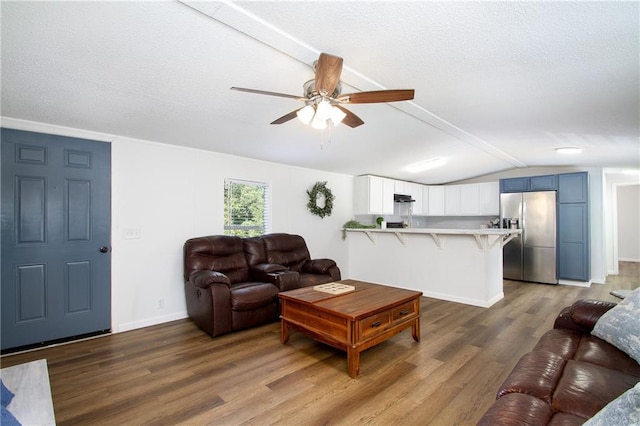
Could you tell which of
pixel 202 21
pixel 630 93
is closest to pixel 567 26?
pixel 630 93

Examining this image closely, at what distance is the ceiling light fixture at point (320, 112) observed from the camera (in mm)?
2186

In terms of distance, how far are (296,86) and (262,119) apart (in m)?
0.82

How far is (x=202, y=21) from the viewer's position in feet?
6.37

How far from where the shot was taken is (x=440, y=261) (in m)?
4.93

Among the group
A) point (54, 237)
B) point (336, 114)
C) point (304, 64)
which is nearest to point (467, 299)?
point (336, 114)

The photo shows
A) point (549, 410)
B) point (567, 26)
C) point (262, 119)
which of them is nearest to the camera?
point (549, 410)

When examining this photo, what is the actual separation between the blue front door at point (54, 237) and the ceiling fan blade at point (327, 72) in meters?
2.84

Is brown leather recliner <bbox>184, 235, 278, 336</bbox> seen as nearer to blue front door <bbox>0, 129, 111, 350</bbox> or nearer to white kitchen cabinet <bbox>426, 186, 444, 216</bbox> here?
blue front door <bbox>0, 129, 111, 350</bbox>

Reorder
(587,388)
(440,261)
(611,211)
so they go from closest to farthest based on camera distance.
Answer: (587,388), (440,261), (611,211)

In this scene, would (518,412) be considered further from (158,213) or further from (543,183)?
(543,183)

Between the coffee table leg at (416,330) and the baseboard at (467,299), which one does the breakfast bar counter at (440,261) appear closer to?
the baseboard at (467,299)

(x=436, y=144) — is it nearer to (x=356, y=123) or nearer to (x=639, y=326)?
(x=356, y=123)

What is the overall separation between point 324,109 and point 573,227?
6243 millimetres

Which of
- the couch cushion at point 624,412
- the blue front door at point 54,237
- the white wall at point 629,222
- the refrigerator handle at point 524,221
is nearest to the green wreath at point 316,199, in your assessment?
the blue front door at point 54,237
